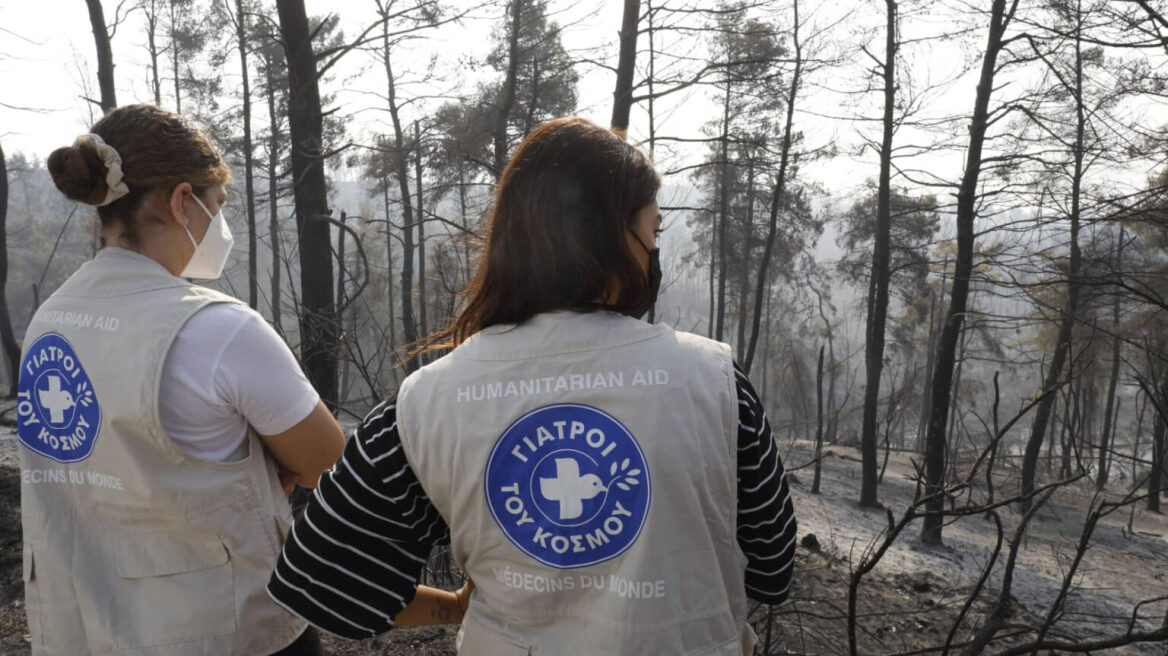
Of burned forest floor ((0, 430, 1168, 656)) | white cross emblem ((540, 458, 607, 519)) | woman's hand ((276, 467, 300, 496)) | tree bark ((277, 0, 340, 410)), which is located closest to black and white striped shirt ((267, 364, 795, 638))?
white cross emblem ((540, 458, 607, 519))

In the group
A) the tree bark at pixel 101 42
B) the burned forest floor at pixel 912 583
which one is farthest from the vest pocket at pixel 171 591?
the tree bark at pixel 101 42

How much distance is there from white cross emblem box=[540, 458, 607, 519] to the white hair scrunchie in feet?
4.19

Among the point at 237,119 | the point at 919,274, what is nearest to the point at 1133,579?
the point at 919,274

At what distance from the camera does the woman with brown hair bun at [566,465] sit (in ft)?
3.73

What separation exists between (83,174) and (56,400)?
1.65 feet

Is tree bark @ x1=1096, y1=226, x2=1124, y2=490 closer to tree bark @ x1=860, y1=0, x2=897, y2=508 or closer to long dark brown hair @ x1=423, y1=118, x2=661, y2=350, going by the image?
long dark brown hair @ x1=423, y1=118, x2=661, y2=350

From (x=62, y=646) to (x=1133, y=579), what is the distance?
1412cm

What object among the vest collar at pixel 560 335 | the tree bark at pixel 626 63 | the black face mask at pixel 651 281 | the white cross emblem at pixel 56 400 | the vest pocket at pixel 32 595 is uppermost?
the tree bark at pixel 626 63

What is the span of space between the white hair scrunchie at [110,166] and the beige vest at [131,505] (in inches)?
6.0

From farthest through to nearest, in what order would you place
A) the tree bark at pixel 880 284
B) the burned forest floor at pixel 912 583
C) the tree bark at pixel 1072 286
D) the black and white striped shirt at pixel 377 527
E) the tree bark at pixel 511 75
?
1. the tree bark at pixel 511 75
2. the tree bark at pixel 880 284
3. the tree bark at pixel 1072 286
4. the burned forest floor at pixel 912 583
5. the black and white striped shirt at pixel 377 527

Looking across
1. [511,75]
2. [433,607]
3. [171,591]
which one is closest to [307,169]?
[171,591]

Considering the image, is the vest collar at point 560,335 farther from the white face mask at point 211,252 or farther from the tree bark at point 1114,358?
the tree bark at point 1114,358

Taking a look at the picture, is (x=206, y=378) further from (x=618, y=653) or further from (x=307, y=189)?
(x=307, y=189)

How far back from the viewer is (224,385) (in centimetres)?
160
